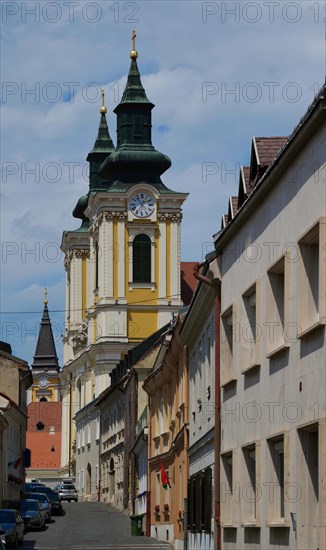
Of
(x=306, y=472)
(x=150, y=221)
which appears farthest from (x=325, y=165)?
(x=150, y=221)

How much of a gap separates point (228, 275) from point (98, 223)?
86.0 m

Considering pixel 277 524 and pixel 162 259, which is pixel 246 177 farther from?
pixel 162 259

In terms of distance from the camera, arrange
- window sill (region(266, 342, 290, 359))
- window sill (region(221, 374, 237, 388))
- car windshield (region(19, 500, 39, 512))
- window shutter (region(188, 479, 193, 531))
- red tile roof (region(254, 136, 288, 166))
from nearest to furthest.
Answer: window sill (region(266, 342, 290, 359)) < red tile roof (region(254, 136, 288, 166)) < window sill (region(221, 374, 237, 388)) < window shutter (region(188, 479, 193, 531)) < car windshield (region(19, 500, 39, 512))

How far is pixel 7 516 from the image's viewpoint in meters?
41.5

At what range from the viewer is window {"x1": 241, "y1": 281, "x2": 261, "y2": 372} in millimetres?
21094

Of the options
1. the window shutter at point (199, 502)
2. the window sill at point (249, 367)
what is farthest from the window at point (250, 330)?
the window shutter at point (199, 502)

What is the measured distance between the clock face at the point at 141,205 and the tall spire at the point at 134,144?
5.37ft

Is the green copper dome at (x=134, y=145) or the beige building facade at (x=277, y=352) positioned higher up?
the green copper dome at (x=134, y=145)

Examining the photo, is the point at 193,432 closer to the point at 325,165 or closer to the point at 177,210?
the point at 325,165

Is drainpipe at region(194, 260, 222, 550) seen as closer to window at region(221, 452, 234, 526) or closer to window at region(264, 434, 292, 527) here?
window at region(221, 452, 234, 526)

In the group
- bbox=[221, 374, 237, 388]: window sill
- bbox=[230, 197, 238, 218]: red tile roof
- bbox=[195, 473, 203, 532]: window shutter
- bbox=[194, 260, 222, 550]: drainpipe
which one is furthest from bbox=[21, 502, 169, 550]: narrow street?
bbox=[230, 197, 238, 218]: red tile roof

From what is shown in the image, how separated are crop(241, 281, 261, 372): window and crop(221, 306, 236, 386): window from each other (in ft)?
4.94

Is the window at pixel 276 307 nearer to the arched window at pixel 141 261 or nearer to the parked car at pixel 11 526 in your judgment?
the parked car at pixel 11 526

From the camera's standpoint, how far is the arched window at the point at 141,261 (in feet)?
358
